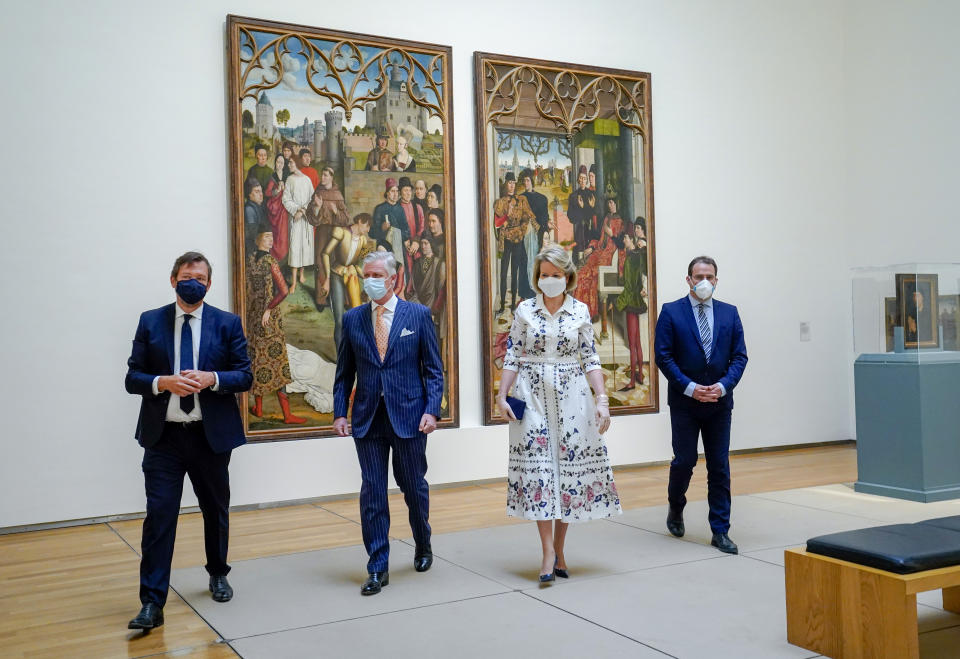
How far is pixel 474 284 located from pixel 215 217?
104 inches

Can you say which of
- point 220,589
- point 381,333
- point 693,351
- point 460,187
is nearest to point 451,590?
point 220,589

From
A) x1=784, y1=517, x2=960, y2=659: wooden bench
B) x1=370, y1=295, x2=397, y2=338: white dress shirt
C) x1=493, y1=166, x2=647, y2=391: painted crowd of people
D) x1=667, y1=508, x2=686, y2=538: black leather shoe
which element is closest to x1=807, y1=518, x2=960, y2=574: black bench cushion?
x1=784, y1=517, x2=960, y2=659: wooden bench

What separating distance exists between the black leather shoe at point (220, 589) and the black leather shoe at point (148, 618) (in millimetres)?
498

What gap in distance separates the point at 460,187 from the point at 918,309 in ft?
14.4

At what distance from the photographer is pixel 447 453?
8984 millimetres

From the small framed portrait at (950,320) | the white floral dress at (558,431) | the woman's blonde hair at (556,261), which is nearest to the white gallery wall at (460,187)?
the small framed portrait at (950,320)

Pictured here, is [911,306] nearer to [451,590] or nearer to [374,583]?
[451,590]

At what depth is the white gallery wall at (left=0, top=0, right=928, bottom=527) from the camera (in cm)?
746

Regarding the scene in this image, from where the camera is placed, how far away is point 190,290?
15.8 ft

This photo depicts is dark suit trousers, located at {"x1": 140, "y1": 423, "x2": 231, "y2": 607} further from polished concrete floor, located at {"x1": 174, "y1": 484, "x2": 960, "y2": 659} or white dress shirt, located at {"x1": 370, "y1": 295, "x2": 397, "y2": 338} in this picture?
white dress shirt, located at {"x1": 370, "y1": 295, "x2": 397, "y2": 338}

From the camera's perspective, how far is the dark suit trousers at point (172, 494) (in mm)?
4676

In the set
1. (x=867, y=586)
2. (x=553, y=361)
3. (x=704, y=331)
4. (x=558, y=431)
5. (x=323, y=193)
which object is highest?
(x=323, y=193)

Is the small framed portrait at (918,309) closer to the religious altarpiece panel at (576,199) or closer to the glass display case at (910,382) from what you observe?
the glass display case at (910,382)

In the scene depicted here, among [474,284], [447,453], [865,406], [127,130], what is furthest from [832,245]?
[127,130]
